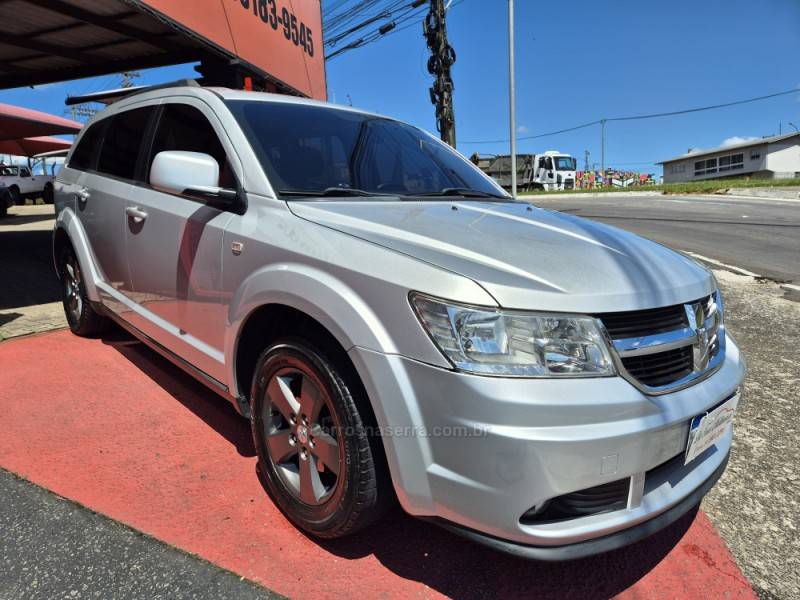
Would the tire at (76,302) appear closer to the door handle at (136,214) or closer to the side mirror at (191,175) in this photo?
the door handle at (136,214)

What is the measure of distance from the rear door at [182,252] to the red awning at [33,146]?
21.9 metres

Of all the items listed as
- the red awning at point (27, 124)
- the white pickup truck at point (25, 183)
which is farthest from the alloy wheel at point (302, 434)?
the white pickup truck at point (25, 183)

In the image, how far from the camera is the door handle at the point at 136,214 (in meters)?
2.89

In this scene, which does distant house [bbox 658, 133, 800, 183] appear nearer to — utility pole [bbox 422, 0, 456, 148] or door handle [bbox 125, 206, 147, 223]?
utility pole [bbox 422, 0, 456, 148]

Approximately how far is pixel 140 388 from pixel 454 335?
8.41ft

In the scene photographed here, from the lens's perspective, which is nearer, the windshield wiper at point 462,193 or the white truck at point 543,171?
the windshield wiper at point 462,193

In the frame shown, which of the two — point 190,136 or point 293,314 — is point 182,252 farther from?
point 293,314

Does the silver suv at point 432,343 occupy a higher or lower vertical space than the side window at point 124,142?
lower

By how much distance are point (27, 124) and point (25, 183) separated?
17141mm

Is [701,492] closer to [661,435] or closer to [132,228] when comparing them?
[661,435]

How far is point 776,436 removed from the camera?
2844 millimetres

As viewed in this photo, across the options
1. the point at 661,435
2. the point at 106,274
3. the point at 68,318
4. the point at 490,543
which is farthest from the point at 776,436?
the point at 68,318

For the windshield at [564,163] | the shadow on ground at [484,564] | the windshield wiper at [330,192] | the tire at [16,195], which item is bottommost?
the shadow on ground at [484,564]

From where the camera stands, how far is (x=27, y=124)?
41.7ft
